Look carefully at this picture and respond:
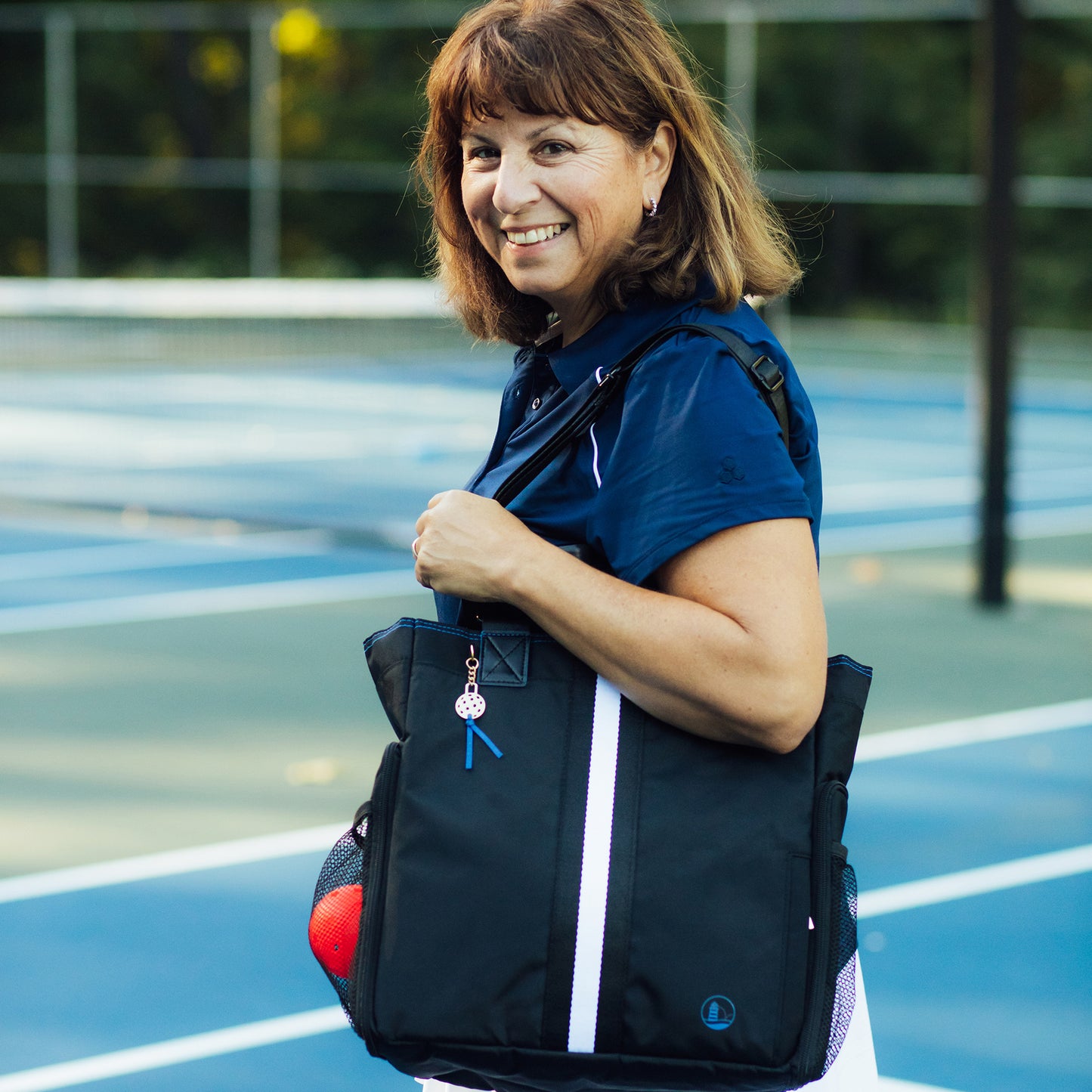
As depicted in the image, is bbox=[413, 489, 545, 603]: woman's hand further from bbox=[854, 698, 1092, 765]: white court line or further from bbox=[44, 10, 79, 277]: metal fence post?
bbox=[44, 10, 79, 277]: metal fence post

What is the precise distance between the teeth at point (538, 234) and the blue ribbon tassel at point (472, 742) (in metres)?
0.52

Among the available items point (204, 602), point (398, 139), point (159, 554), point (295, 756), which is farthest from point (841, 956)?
point (398, 139)

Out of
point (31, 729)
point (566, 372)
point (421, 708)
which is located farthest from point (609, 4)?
point (31, 729)

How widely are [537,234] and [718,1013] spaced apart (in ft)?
2.62

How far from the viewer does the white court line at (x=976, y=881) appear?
462 centimetres

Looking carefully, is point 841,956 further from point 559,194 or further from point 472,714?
point 559,194

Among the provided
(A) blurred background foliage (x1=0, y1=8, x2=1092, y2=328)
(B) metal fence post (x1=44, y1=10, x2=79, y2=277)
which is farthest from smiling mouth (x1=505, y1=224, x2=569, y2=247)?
(A) blurred background foliage (x1=0, y1=8, x2=1092, y2=328)

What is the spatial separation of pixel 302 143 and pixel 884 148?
9324 millimetres

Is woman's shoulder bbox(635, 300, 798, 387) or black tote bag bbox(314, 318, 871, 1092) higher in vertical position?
woman's shoulder bbox(635, 300, 798, 387)

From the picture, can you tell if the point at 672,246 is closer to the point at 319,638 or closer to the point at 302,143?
the point at 319,638

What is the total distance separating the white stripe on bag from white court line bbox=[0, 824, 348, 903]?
3174 mm

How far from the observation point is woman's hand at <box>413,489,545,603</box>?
5.78 feet

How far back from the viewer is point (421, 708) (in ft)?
5.66

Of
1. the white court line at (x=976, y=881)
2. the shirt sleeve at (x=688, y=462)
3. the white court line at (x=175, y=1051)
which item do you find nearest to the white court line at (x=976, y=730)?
the white court line at (x=976, y=881)
